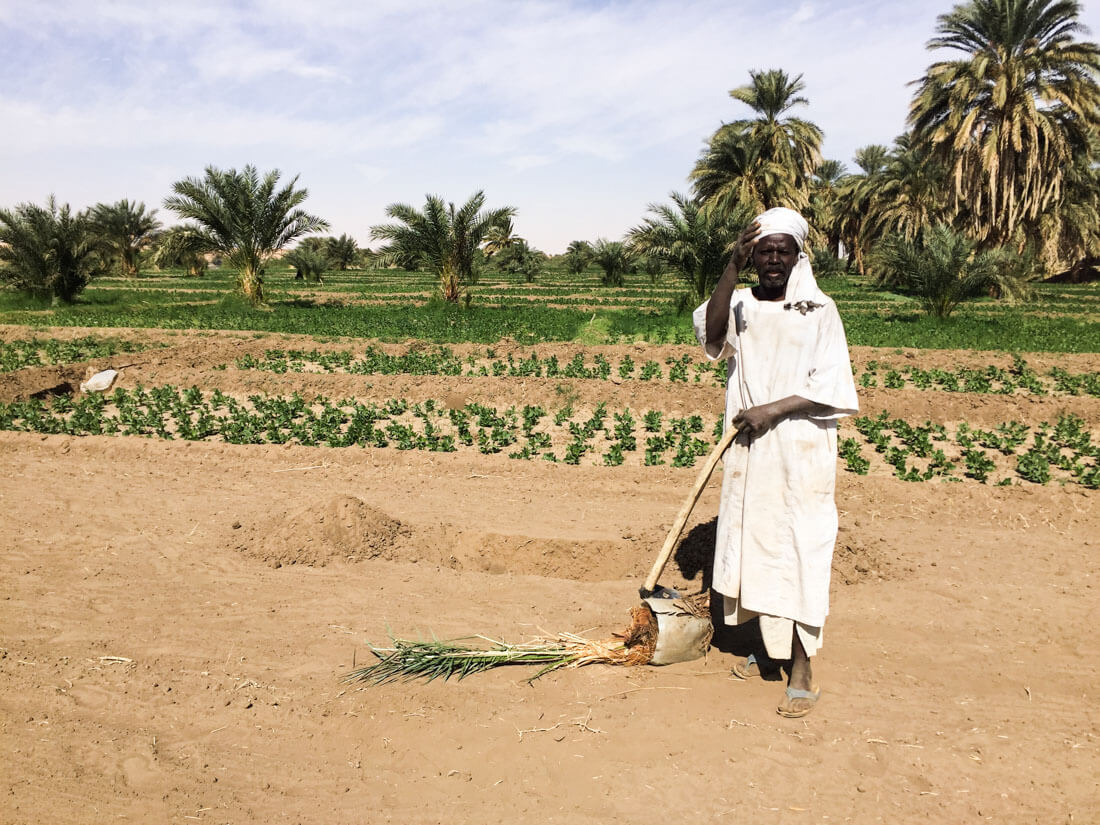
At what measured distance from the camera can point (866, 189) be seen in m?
37.2

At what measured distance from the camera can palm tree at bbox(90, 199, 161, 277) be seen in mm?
39562

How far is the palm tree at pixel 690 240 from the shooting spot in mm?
17219

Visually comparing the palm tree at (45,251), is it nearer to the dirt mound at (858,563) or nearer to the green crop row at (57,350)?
the green crop row at (57,350)

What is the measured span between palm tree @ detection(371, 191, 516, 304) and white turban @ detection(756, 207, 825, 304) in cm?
1762

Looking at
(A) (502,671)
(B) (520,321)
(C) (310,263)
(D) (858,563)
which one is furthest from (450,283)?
(C) (310,263)

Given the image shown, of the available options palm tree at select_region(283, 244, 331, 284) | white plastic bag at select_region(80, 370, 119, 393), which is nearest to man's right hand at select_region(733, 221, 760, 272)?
white plastic bag at select_region(80, 370, 119, 393)

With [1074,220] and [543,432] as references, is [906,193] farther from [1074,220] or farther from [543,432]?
[543,432]

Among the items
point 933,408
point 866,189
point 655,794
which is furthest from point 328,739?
point 866,189

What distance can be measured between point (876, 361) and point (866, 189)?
30.2m

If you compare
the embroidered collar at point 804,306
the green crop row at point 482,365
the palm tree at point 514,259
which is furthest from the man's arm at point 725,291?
the palm tree at point 514,259

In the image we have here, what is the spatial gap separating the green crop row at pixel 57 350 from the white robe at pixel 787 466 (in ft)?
44.2

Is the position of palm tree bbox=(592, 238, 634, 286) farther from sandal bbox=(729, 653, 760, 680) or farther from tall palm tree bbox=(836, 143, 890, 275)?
sandal bbox=(729, 653, 760, 680)

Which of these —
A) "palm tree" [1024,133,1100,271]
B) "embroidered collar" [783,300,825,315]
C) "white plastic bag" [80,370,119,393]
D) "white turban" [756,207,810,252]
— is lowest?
"white plastic bag" [80,370,119,393]

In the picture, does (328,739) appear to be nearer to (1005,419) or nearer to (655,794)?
(655,794)
